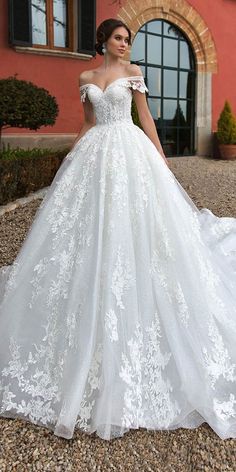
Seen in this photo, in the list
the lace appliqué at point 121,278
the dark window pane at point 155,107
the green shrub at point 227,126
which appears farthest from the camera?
the green shrub at point 227,126

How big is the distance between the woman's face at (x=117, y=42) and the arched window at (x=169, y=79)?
793 cm

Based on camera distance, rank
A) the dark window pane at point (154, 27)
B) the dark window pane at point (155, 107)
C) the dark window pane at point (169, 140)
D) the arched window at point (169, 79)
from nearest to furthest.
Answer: the dark window pane at point (154, 27) < the arched window at point (169, 79) < the dark window pane at point (155, 107) < the dark window pane at point (169, 140)

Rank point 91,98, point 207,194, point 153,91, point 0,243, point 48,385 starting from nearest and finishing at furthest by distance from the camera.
A: point 48,385
point 91,98
point 0,243
point 207,194
point 153,91

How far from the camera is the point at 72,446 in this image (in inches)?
70.7

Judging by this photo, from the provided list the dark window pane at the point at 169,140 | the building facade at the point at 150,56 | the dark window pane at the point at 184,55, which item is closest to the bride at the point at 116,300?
the building facade at the point at 150,56

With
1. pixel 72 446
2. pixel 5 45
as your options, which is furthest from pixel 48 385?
pixel 5 45

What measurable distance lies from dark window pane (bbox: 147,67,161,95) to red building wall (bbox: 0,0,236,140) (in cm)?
160

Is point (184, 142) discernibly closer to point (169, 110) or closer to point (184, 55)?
point (169, 110)

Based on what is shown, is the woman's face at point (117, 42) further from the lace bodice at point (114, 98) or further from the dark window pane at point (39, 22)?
the dark window pane at point (39, 22)

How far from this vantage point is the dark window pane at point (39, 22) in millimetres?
7891

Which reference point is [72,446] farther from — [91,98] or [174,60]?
[174,60]

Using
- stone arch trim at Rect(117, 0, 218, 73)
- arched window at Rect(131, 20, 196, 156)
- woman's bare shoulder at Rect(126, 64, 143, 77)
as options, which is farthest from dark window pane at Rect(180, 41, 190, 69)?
woman's bare shoulder at Rect(126, 64, 143, 77)

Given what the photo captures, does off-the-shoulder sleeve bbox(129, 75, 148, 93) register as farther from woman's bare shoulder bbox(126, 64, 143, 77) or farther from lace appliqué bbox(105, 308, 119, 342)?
lace appliqué bbox(105, 308, 119, 342)

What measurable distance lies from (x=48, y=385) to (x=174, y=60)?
33.5 ft
